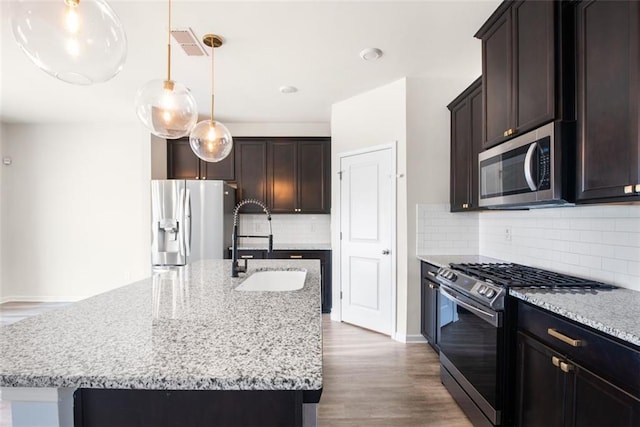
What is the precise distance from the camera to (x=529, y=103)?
1687 millimetres

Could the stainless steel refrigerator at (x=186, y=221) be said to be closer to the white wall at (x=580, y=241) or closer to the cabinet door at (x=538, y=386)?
the white wall at (x=580, y=241)

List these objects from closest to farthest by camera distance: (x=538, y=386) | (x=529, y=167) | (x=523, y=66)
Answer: (x=538, y=386) → (x=529, y=167) → (x=523, y=66)

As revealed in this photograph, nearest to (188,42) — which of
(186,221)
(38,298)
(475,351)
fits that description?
(186,221)

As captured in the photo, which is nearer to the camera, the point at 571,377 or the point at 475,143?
the point at 571,377

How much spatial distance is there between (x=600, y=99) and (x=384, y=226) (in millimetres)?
2133

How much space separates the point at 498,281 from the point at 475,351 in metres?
0.48

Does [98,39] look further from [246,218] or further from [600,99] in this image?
[246,218]

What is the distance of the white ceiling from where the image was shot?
210 cm

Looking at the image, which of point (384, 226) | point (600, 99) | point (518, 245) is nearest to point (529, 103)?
point (600, 99)

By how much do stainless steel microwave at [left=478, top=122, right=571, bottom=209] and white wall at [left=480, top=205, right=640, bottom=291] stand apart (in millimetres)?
378

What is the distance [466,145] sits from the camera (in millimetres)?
2773

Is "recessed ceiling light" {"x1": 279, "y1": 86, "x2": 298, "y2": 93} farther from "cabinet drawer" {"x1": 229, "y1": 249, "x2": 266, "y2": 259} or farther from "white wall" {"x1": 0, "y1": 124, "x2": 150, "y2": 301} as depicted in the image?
"white wall" {"x1": 0, "y1": 124, "x2": 150, "y2": 301}

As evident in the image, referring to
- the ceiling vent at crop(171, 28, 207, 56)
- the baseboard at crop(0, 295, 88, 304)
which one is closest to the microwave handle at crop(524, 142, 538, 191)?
the ceiling vent at crop(171, 28, 207, 56)

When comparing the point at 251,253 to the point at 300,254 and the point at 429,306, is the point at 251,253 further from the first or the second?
the point at 429,306
